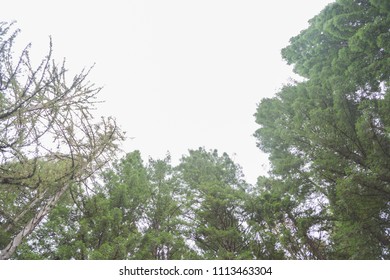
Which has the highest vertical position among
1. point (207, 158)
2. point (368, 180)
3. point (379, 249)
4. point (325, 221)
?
point (207, 158)

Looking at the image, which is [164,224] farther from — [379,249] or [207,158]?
[379,249]

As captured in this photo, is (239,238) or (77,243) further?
(239,238)

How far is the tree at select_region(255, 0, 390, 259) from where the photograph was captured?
6594 millimetres

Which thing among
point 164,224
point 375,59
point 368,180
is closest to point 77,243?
point 164,224

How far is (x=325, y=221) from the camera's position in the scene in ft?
29.8

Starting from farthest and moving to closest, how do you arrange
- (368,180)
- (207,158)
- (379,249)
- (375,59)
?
(207,158) → (375,59) → (379,249) → (368,180)

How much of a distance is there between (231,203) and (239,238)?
1.38m

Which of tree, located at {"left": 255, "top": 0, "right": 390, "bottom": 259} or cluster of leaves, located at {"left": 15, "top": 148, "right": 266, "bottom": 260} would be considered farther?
cluster of leaves, located at {"left": 15, "top": 148, "right": 266, "bottom": 260}

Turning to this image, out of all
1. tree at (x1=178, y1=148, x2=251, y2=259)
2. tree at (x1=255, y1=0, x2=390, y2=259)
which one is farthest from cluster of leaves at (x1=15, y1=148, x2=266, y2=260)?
tree at (x1=255, y1=0, x2=390, y2=259)

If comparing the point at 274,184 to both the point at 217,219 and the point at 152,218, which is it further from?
the point at 152,218

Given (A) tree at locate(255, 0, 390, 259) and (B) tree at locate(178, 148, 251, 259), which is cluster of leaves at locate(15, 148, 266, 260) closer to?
(B) tree at locate(178, 148, 251, 259)

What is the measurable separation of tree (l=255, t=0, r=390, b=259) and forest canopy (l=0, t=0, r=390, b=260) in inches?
1.4

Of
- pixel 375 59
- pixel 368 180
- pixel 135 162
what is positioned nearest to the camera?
pixel 368 180

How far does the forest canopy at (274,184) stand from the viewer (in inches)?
245
